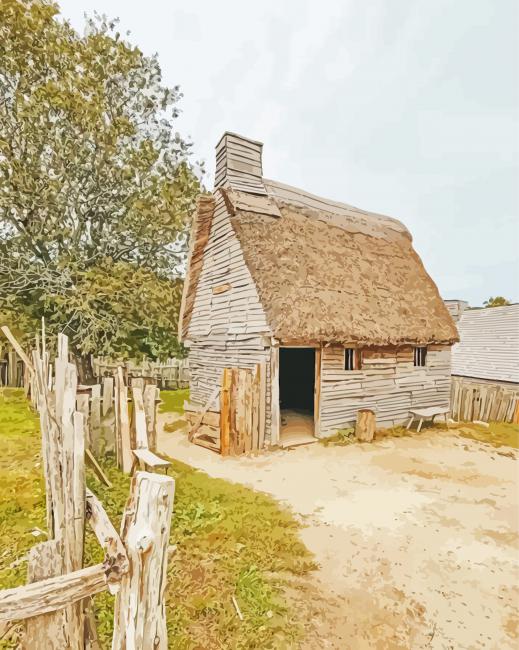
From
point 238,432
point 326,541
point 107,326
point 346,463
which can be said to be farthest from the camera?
point 107,326

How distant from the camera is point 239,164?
11789 mm

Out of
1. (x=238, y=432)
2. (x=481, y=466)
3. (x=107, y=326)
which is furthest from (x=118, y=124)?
(x=481, y=466)

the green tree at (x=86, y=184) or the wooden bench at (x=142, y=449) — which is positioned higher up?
the green tree at (x=86, y=184)

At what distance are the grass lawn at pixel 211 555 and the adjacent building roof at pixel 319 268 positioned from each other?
4.67m

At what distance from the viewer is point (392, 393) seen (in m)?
11.6

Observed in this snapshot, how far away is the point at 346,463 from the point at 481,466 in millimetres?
3256

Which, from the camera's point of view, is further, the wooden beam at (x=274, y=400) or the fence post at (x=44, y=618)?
the wooden beam at (x=274, y=400)

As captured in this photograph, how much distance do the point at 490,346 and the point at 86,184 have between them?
2156cm

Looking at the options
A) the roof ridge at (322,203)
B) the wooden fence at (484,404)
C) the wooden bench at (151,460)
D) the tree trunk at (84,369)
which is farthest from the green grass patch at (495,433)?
the tree trunk at (84,369)

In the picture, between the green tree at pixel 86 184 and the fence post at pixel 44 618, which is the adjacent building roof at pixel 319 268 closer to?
the green tree at pixel 86 184

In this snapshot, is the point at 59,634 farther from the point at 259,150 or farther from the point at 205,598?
the point at 259,150

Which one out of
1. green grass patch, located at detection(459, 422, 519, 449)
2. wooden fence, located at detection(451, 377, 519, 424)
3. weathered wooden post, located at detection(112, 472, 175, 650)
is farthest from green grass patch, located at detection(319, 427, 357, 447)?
weathered wooden post, located at detection(112, 472, 175, 650)

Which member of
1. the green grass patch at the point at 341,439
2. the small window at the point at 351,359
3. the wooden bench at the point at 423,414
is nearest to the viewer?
the green grass patch at the point at 341,439

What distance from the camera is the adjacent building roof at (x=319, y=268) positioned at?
9.91 meters
